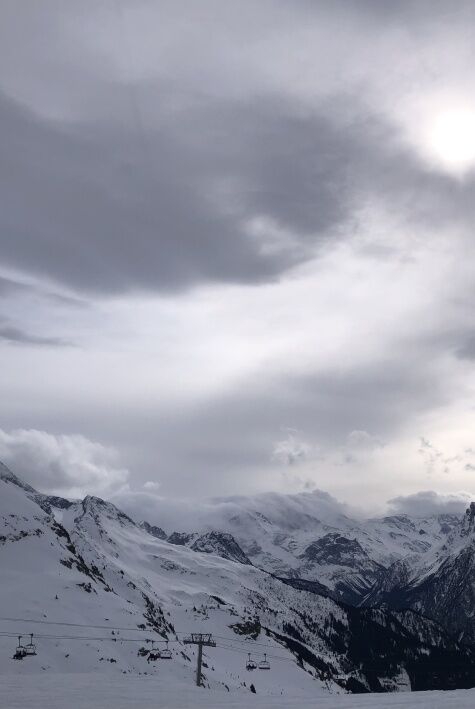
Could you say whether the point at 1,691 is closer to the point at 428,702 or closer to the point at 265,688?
the point at 428,702

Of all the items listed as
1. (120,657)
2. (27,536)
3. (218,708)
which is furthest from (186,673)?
(218,708)

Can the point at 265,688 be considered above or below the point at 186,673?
below

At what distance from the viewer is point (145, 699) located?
27.7 m

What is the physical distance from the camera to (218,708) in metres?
25.1

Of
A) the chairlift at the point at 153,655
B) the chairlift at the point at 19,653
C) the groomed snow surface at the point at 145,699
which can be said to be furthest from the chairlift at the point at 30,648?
the groomed snow surface at the point at 145,699

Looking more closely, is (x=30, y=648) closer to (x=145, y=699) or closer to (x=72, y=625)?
(x=72, y=625)

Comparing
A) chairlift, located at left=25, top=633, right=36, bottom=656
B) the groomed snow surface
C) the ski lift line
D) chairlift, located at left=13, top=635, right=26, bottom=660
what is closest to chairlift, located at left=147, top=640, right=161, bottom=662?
the ski lift line

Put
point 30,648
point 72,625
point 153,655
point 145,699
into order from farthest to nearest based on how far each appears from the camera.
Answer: point 72,625 → point 153,655 → point 30,648 → point 145,699

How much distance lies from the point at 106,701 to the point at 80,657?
255ft

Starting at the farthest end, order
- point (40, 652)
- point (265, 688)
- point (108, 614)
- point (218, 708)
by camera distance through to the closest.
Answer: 1. point (265, 688)
2. point (108, 614)
3. point (40, 652)
4. point (218, 708)

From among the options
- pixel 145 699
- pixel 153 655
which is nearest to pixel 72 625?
pixel 153 655

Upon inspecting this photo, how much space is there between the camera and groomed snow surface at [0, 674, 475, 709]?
2533 centimetres

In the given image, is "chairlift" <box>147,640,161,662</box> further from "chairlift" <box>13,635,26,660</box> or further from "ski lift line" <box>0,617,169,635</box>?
"chairlift" <box>13,635,26,660</box>

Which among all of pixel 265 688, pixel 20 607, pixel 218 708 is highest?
pixel 218 708
